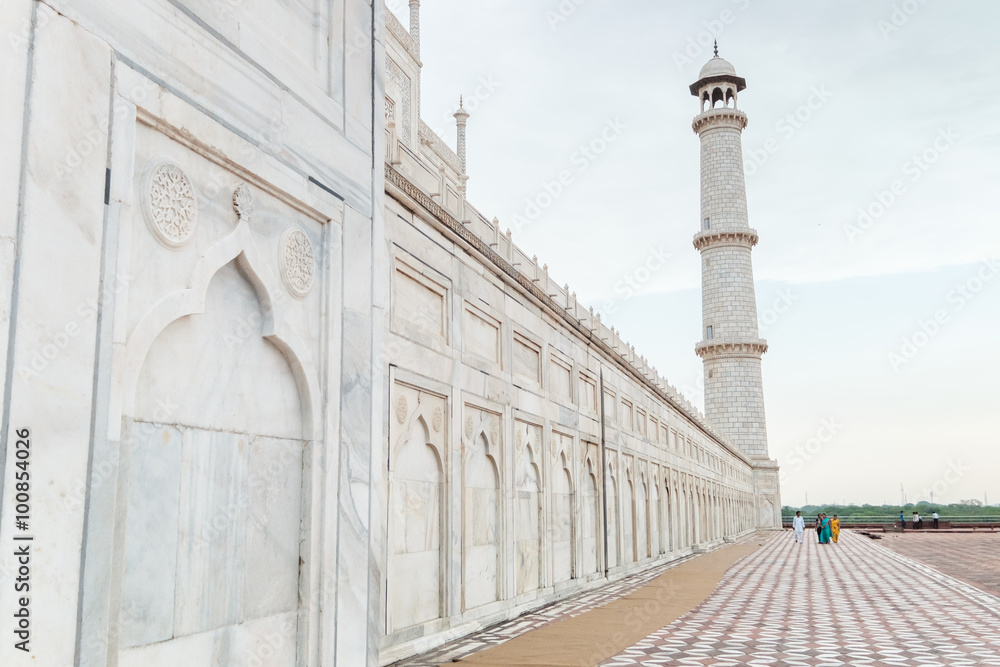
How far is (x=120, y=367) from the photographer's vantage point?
334cm

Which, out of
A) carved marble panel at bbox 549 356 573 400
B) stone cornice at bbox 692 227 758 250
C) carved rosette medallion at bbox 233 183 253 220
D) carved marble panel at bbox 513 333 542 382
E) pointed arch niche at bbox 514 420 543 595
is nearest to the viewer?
carved rosette medallion at bbox 233 183 253 220

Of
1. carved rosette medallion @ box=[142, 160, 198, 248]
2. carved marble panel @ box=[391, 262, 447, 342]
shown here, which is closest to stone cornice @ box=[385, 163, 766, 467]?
carved marble panel @ box=[391, 262, 447, 342]

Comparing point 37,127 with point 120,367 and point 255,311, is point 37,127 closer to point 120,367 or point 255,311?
point 120,367

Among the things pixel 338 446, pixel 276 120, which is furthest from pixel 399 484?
pixel 276 120

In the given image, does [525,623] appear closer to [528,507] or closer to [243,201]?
[528,507]

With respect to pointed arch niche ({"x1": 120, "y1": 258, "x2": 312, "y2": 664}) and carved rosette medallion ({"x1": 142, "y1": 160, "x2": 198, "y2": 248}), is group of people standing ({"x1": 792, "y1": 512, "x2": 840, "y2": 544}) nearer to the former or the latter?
pointed arch niche ({"x1": 120, "y1": 258, "x2": 312, "y2": 664})

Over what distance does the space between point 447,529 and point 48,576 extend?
451 centimetres

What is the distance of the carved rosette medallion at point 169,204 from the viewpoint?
142 inches

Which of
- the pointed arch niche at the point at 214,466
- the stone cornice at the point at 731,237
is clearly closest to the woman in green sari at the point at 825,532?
the stone cornice at the point at 731,237

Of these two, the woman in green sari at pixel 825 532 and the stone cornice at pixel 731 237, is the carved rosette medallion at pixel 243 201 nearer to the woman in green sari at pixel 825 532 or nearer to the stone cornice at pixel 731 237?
the woman in green sari at pixel 825 532

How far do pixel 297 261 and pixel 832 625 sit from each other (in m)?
6.46

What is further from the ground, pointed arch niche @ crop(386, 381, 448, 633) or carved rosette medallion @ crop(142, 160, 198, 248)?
carved rosette medallion @ crop(142, 160, 198, 248)

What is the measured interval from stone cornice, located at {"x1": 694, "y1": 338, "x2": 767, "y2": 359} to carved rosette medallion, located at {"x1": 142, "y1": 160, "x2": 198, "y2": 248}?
120ft

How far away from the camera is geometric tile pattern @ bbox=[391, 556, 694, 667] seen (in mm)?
6367
